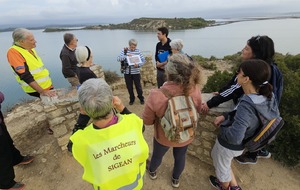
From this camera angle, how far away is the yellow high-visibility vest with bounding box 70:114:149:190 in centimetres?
120

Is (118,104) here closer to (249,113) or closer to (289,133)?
(249,113)

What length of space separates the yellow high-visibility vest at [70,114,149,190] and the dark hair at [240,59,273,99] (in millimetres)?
1166

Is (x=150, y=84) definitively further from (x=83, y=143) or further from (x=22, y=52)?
(x=83, y=143)

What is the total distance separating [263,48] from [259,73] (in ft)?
1.66

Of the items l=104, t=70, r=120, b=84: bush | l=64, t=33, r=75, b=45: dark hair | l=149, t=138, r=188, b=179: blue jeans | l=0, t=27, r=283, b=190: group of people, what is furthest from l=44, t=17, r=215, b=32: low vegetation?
l=149, t=138, r=188, b=179: blue jeans

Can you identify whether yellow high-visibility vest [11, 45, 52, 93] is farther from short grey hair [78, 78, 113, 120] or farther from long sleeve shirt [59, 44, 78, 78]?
short grey hair [78, 78, 113, 120]

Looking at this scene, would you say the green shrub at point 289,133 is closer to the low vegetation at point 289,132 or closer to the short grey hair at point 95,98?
the low vegetation at point 289,132

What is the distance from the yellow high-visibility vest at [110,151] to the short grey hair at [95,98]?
0.45 ft

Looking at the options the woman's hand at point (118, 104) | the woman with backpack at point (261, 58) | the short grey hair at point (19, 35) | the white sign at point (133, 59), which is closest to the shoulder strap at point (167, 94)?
the woman's hand at point (118, 104)

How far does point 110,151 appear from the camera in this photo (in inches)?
47.6

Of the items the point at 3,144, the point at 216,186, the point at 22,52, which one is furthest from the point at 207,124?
the point at 22,52

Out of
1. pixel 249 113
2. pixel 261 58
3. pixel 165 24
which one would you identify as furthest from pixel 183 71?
pixel 165 24

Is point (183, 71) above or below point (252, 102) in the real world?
above

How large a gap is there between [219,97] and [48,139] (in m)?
3.27
